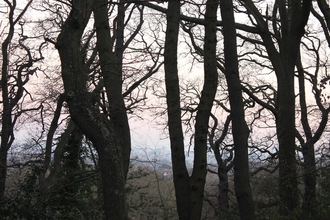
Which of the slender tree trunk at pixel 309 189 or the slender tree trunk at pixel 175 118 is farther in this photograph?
the slender tree trunk at pixel 309 189

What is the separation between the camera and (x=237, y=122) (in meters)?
9.26

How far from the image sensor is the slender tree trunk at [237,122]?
9.02 m

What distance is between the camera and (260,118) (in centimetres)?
2012

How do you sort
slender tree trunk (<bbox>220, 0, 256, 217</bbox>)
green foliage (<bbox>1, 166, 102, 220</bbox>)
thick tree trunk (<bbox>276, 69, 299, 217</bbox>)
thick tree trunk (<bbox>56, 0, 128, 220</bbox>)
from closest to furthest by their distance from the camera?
thick tree trunk (<bbox>56, 0, 128, 220</bbox>)
green foliage (<bbox>1, 166, 102, 220</bbox>)
slender tree trunk (<bbox>220, 0, 256, 217</bbox>)
thick tree trunk (<bbox>276, 69, 299, 217</bbox>)

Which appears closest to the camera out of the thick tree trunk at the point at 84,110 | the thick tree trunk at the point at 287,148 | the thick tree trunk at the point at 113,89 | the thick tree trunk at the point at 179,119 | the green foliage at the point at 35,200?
the thick tree trunk at the point at 84,110

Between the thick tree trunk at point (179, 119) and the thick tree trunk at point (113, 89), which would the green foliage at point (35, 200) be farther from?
the thick tree trunk at point (179, 119)

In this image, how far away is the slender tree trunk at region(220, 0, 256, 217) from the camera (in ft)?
29.6

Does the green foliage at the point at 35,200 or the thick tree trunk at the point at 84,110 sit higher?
the thick tree trunk at the point at 84,110

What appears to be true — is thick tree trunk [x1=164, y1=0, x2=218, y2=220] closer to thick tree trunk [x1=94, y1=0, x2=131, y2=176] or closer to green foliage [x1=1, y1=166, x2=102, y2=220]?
thick tree trunk [x1=94, y1=0, x2=131, y2=176]

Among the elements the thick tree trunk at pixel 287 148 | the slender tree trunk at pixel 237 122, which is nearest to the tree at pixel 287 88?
the thick tree trunk at pixel 287 148

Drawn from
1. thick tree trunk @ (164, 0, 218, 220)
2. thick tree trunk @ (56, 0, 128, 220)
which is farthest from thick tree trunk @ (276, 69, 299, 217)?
thick tree trunk @ (56, 0, 128, 220)

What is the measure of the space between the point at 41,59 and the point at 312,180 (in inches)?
485

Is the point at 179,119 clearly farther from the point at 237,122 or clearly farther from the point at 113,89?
the point at 113,89

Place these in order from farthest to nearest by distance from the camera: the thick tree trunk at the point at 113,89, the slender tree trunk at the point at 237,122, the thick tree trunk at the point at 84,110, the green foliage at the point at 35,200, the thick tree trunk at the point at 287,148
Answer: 1. the thick tree trunk at the point at 287,148
2. the slender tree trunk at the point at 237,122
3. the thick tree trunk at the point at 113,89
4. the green foliage at the point at 35,200
5. the thick tree trunk at the point at 84,110
